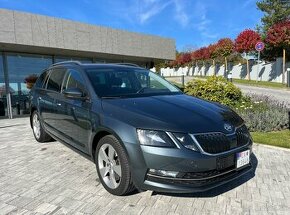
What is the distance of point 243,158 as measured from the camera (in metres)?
3.73

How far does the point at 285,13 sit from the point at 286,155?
38.8m

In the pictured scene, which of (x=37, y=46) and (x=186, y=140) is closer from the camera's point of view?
(x=186, y=140)

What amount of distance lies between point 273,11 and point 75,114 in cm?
4179

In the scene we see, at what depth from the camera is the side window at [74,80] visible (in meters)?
4.60

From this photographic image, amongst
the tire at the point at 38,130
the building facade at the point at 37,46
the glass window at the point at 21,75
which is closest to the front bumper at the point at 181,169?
the tire at the point at 38,130

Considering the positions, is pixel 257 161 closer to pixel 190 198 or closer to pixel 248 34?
pixel 190 198

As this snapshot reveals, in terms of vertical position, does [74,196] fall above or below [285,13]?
below

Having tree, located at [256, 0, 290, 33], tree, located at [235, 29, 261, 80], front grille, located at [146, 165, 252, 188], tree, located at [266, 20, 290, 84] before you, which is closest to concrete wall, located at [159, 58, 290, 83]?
tree, located at [266, 20, 290, 84]

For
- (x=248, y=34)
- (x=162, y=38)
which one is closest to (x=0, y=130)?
(x=162, y=38)

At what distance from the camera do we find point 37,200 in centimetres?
384

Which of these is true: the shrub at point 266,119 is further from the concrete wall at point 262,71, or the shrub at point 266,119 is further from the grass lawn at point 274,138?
the concrete wall at point 262,71

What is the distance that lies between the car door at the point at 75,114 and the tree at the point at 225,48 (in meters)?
39.3

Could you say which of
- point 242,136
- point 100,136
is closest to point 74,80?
point 100,136

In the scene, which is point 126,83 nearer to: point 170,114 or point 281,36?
point 170,114
